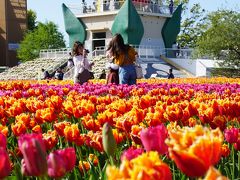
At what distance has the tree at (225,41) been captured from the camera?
110 ft

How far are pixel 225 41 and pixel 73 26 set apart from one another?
19.8 metres

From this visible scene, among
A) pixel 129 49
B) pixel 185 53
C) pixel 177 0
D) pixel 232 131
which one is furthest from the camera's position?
pixel 177 0

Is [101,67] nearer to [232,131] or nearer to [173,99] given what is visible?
[173,99]

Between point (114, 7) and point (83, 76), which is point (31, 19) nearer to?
point (114, 7)

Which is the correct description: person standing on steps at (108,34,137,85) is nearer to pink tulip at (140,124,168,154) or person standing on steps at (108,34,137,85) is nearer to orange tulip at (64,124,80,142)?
orange tulip at (64,124,80,142)

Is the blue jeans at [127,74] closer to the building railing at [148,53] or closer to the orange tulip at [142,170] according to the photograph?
the orange tulip at [142,170]

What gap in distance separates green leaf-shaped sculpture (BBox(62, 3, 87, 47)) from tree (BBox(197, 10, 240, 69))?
16.1m

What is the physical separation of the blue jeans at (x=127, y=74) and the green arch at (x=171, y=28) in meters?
38.7

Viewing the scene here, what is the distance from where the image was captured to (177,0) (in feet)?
193

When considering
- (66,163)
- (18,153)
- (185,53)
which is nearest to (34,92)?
(18,153)

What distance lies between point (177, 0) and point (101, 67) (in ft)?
86.9

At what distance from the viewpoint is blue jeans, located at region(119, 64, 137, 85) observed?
10.6 meters

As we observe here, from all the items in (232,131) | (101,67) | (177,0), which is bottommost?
(101,67)

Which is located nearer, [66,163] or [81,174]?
[66,163]
